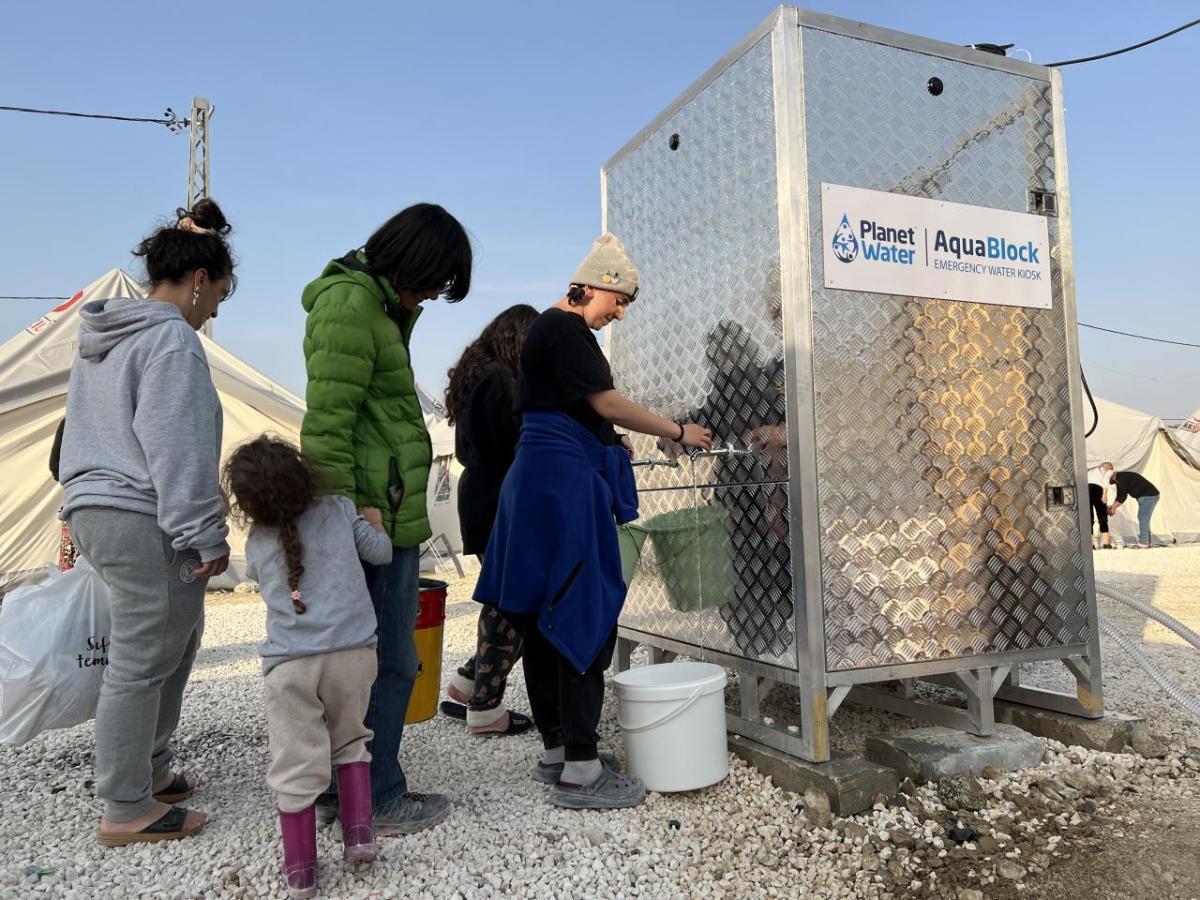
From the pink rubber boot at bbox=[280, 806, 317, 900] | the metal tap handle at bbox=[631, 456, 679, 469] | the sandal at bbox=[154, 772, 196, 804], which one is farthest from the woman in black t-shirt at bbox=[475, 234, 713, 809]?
the sandal at bbox=[154, 772, 196, 804]

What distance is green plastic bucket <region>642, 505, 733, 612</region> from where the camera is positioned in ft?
12.1

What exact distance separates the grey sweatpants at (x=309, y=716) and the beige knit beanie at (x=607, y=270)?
1.44 meters

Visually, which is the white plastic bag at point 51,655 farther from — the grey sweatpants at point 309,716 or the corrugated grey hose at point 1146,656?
the corrugated grey hose at point 1146,656

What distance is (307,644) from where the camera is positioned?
240 centimetres

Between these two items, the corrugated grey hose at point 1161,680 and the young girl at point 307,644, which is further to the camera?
the corrugated grey hose at point 1161,680

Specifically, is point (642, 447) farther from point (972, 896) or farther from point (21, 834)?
point (21, 834)

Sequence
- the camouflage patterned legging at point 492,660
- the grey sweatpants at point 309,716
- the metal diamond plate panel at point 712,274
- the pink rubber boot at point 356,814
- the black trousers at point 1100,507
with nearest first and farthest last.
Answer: the grey sweatpants at point 309,716
the pink rubber boot at point 356,814
the metal diamond plate panel at point 712,274
the camouflage patterned legging at point 492,660
the black trousers at point 1100,507

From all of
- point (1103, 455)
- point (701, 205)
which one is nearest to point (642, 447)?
point (701, 205)

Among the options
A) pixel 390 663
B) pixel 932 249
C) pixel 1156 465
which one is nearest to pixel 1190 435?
pixel 1156 465

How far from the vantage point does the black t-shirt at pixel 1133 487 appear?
15375 millimetres

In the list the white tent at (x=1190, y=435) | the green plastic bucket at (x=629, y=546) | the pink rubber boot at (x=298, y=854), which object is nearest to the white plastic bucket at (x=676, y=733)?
the green plastic bucket at (x=629, y=546)

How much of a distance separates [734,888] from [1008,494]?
6.17 feet

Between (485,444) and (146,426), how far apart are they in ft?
5.33

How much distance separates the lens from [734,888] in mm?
2547
